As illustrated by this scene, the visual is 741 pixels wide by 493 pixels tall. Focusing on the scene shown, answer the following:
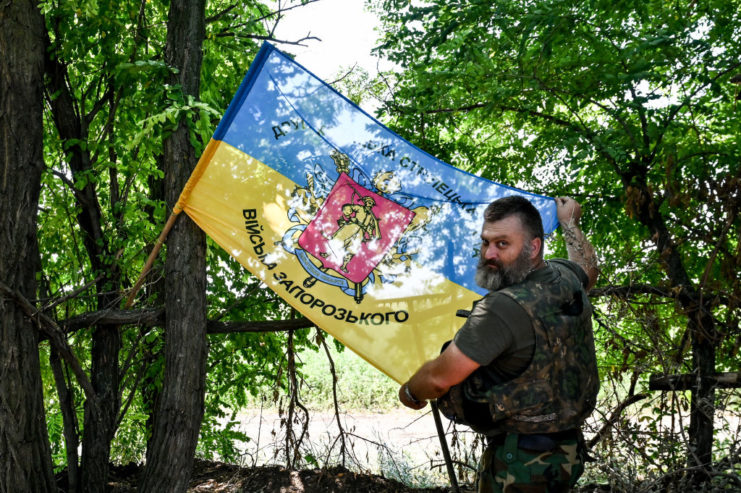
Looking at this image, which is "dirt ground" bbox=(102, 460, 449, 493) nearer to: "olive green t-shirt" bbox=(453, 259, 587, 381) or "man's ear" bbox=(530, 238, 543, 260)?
"olive green t-shirt" bbox=(453, 259, 587, 381)

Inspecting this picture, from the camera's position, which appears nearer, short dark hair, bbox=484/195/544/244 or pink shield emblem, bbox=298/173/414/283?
short dark hair, bbox=484/195/544/244

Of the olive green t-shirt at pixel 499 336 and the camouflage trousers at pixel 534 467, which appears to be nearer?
the olive green t-shirt at pixel 499 336

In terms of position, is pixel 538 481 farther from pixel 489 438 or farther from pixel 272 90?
pixel 272 90

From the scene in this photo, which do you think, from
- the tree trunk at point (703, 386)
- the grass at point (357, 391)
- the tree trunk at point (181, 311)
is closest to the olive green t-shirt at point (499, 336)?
the tree trunk at point (181, 311)

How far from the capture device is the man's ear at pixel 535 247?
2713 millimetres

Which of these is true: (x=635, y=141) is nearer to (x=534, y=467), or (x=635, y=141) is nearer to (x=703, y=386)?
(x=703, y=386)

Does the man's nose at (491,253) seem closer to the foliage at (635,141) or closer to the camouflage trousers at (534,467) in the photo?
the camouflage trousers at (534,467)

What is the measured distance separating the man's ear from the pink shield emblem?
1547 mm

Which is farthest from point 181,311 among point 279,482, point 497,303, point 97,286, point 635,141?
point 635,141

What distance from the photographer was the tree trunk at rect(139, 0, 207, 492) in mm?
4188

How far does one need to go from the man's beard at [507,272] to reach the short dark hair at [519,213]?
0.28 feet

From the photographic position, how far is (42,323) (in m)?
4.10

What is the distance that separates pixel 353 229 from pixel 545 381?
1.91 metres

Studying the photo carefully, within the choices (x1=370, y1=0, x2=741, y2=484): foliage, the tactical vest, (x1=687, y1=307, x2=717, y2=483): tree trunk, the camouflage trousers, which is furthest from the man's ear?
(x1=687, y1=307, x2=717, y2=483): tree trunk
